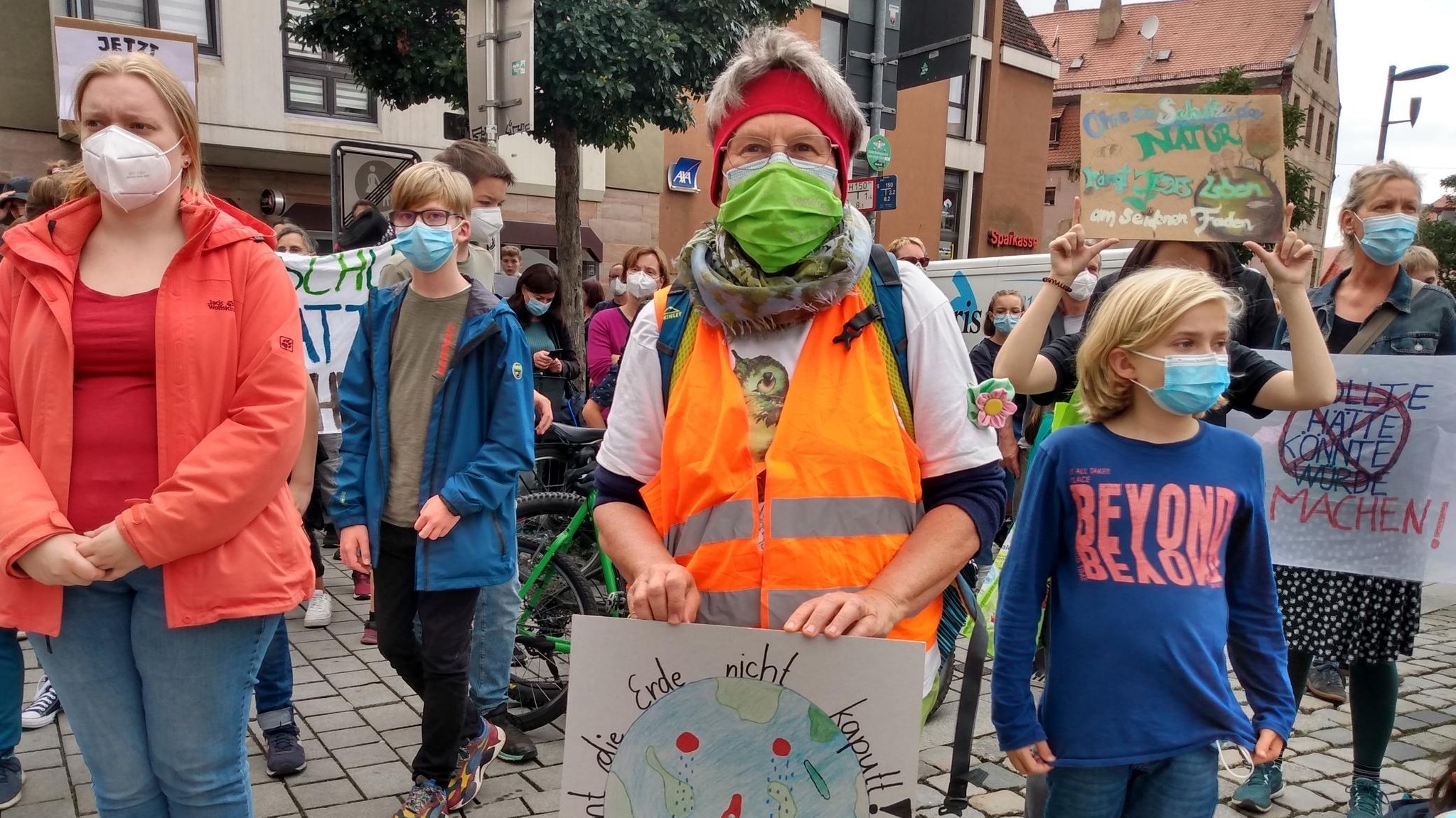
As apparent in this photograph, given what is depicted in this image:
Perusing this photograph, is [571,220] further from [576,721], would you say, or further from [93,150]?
[576,721]

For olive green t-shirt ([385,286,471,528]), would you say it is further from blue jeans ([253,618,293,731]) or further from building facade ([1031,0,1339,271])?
building facade ([1031,0,1339,271])

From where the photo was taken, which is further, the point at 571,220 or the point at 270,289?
the point at 571,220

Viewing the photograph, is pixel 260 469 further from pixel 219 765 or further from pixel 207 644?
pixel 219 765

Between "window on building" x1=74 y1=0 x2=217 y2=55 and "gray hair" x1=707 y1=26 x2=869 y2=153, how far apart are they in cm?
1399

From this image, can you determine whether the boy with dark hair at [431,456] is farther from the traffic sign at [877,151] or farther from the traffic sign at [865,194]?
the traffic sign at [877,151]

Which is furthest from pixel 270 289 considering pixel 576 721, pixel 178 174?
pixel 576 721

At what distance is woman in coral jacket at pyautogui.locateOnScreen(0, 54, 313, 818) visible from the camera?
2.04 meters

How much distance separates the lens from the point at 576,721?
5.34 ft

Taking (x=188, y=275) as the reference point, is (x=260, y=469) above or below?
below

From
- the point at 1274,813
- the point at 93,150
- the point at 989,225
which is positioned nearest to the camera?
the point at 93,150

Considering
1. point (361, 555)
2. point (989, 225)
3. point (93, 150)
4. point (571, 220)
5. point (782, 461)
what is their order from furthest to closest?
point (989, 225), point (571, 220), point (361, 555), point (93, 150), point (782, 461)

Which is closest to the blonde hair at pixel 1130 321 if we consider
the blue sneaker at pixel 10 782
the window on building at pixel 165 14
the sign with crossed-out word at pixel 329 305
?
the blue sneaker at pixel 10 782

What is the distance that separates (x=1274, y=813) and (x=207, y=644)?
343 centimetres

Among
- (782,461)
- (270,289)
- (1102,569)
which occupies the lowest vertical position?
(1102,569)
